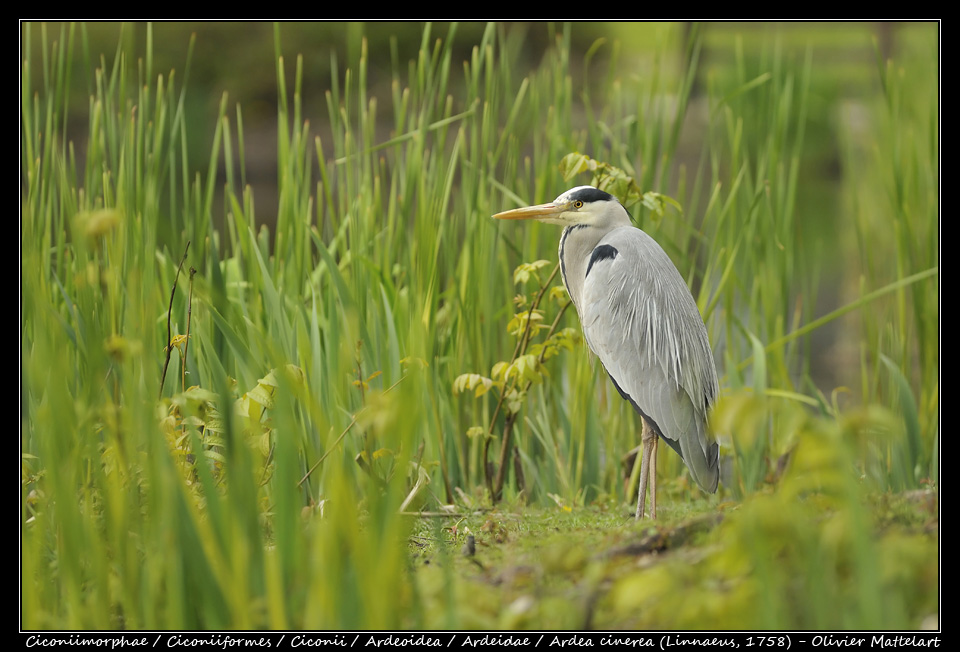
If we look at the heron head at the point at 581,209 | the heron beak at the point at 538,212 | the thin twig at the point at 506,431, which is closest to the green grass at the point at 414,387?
the thin twig at the point at 506,431

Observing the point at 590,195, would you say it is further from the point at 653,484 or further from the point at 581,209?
the point at 653,484

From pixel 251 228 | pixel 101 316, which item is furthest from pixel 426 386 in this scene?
pixel 101 316

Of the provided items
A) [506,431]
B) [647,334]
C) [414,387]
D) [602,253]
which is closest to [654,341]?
[647,334]

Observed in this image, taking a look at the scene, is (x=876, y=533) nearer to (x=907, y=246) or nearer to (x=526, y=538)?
(x=526, y=538)

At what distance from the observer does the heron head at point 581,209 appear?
2305mm

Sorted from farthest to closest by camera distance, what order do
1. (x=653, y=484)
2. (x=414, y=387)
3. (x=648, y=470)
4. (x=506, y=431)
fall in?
(x=506, y=431) < (x=648, y=470) < (x=653, y=484) < (x=414, y=387)

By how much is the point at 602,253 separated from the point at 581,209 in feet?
0.49

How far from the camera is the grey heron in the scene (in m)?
2.26

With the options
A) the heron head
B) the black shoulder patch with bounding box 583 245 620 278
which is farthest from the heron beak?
the black shoulder patch with bounding box 583 245 620 278

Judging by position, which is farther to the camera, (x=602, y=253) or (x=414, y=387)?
(x=602, y=253)

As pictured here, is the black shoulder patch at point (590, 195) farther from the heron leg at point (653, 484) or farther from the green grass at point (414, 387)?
the heron leg at point (653, 484)

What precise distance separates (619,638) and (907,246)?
202 cm

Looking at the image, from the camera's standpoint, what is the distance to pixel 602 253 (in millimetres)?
2289

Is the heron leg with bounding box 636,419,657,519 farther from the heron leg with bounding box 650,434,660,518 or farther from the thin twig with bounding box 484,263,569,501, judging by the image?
the thin twig with bounding box 484,263,569,501
